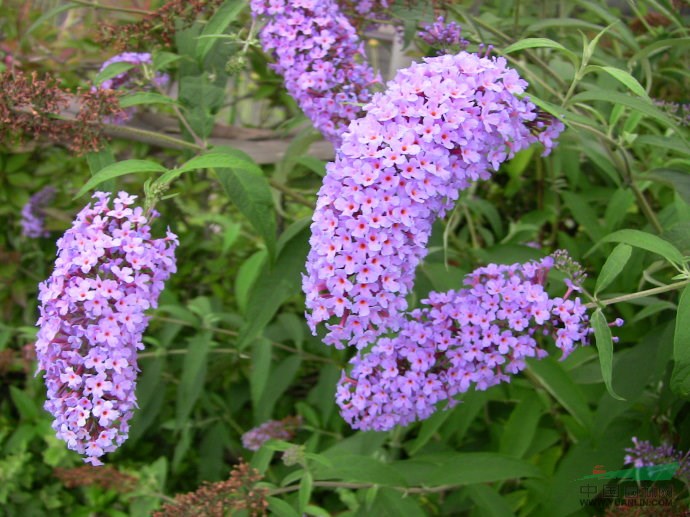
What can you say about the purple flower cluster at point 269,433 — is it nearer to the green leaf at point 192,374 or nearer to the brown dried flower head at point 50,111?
the green leaf at point 192,374

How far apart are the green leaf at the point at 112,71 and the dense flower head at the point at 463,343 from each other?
1.10 m

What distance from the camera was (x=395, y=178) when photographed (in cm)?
160

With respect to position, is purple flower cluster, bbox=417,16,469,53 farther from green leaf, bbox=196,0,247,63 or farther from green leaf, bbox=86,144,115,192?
green leaf, bbox=86,144,115,192

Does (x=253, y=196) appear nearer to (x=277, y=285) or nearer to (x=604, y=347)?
(x=277, y=285)

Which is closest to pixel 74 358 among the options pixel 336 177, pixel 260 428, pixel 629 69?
pixel 336 177

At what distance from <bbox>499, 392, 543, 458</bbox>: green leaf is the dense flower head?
62 cm

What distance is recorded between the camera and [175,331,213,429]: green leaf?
9.04 ft

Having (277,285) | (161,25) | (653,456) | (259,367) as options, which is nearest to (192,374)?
(259,367)

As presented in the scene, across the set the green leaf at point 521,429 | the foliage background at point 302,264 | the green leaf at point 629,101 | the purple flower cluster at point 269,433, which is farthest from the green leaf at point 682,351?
the purple flower cluster at point 269,433

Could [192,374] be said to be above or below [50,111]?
below

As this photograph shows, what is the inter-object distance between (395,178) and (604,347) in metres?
0.54

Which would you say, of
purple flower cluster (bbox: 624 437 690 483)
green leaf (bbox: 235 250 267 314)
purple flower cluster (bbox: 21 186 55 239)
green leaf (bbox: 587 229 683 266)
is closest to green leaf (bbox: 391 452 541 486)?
purple flower cluster (bbox: 624 437 690 483)

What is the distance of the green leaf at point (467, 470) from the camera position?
82.2 inches

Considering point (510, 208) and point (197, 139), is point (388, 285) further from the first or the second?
point (510, 208)
